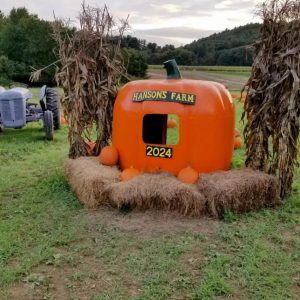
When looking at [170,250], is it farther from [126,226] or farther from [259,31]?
[259,31]

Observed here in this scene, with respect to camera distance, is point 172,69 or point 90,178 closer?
point 90,178

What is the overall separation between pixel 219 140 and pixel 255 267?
7.32 ft

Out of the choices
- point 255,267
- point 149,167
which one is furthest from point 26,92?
point 255,267

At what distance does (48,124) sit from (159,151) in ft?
17.3

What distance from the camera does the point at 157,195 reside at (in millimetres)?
5465

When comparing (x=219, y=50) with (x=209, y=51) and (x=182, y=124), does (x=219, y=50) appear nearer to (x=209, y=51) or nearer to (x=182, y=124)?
(x=209, y=51)

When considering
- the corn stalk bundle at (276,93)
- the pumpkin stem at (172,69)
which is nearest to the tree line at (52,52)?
the pumpkin stem at (172,69)

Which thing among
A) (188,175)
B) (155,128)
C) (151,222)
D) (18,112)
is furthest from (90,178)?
(18,112)

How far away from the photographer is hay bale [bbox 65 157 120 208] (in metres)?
5.75

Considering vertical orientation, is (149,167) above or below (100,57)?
below

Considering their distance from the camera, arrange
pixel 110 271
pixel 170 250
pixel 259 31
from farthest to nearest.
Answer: pixel 259 31
pixel 170 250
pixel 110 271

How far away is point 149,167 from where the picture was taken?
6199mm

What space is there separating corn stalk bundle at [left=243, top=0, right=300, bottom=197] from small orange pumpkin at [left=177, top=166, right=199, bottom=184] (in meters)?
0.92

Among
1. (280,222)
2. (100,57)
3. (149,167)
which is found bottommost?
(280,222)
